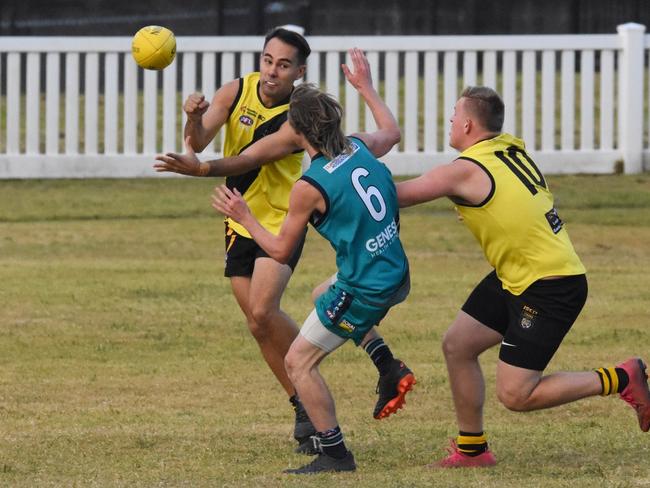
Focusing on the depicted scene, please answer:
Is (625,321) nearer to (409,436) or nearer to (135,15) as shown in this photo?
(409,436)

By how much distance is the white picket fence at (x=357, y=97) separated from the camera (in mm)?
16672

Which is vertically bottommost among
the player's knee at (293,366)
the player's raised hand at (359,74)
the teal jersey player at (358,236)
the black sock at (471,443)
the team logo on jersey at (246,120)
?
the black sock at (471,443)

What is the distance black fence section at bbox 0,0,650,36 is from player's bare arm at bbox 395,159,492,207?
49.4ft

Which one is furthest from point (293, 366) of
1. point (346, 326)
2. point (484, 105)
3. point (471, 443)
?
point (484, 105)

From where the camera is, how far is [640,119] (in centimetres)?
1725

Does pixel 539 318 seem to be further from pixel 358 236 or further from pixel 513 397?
pixel 358 236

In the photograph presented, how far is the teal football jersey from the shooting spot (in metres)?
6.95

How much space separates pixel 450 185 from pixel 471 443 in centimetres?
122

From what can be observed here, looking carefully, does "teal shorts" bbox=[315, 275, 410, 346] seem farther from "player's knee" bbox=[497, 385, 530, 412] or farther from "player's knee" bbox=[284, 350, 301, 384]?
"player's knee" bbox=[497, 385, 530, 412]

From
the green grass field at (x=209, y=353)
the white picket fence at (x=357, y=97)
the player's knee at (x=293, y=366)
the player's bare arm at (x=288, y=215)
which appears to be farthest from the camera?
the white picket fence at (x=357, y=97)

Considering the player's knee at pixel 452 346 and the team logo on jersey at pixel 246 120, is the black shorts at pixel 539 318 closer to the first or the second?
the player's knee at pixel 452 346

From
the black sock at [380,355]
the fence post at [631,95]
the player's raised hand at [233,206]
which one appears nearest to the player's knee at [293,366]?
the black sock at [380,355]

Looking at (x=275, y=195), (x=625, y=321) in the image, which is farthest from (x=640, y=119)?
(x=275, y=195)

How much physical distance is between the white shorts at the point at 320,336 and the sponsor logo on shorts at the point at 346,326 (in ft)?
0.19
